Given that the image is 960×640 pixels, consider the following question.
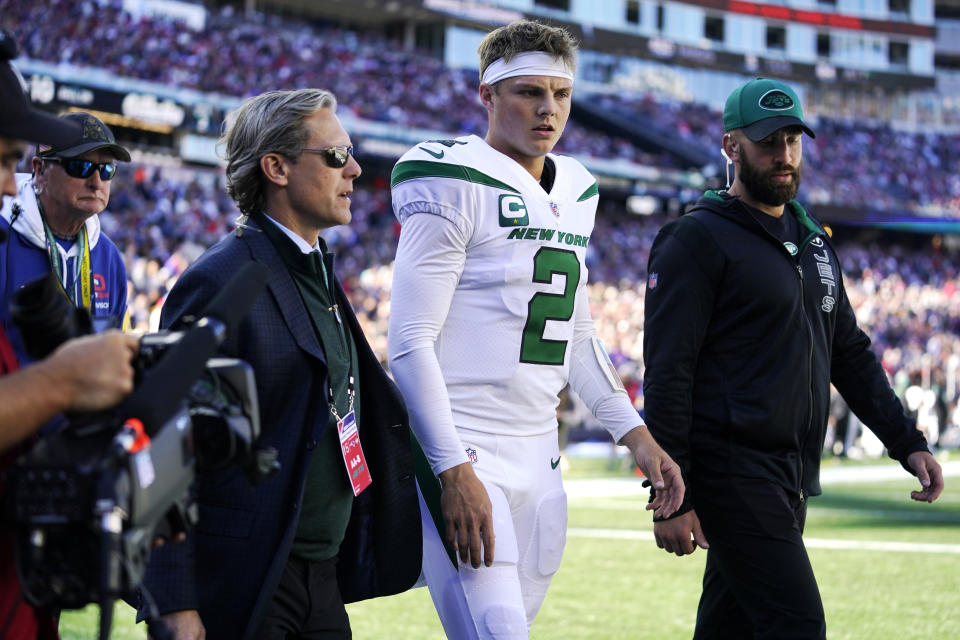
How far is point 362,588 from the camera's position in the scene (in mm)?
3262

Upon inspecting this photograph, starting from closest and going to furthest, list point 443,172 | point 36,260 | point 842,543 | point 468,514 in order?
1. point 468,514
2. point 443,172
3. point 36,260
4. point 842,543

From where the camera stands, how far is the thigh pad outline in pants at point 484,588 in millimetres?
3404

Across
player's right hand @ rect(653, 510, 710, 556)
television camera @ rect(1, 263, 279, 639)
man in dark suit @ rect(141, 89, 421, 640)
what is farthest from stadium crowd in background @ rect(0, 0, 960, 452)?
television camera @ rect(1, 263, 279, 639)

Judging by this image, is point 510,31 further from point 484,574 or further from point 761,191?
point 484,574

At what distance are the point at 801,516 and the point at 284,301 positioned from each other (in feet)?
6.39

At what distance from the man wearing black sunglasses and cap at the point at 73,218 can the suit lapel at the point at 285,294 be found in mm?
1547

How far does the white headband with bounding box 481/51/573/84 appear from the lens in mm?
3715

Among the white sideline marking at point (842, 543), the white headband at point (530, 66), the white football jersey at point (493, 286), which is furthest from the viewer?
the white sideline marking at point (842, 543)

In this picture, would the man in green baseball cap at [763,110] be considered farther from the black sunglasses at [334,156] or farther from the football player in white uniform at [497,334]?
the black sunglasses at [334,156]

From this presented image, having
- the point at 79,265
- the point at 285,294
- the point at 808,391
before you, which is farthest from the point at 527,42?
the point at 79,265

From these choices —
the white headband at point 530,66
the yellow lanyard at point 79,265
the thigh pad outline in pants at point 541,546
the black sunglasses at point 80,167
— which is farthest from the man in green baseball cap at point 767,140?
the yellow lanyard at point 79,265

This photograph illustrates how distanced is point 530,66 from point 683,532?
1.53m

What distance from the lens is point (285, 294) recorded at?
3041 mm

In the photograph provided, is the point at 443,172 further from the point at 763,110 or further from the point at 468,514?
the point at 763,110
